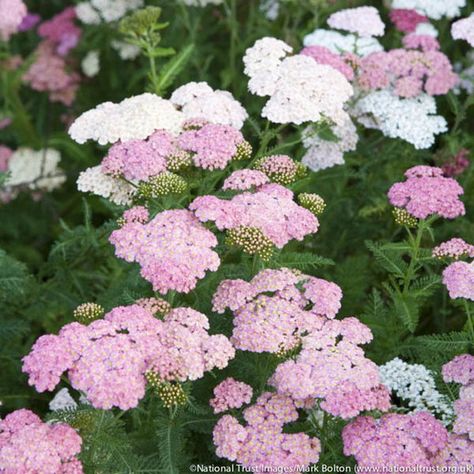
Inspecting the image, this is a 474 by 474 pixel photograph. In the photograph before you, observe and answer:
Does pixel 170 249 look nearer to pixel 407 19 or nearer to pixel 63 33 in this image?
pixel 407 19

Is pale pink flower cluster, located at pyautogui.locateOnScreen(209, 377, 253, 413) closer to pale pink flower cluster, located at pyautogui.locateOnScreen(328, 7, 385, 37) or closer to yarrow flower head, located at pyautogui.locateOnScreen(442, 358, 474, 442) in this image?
yarrow flower head, located at pyautogui.locateOnScreen(442, 358, 474, 442)

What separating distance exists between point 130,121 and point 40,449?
1.49m

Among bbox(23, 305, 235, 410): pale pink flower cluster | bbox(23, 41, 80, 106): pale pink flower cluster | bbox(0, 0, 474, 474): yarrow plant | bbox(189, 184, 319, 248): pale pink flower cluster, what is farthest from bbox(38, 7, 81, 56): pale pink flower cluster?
bbox(23, 305, 235, 410): pale pink flower cluster

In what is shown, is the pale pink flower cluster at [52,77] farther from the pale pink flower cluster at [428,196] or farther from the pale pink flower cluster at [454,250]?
the pale pink flower cluster at [454,250]

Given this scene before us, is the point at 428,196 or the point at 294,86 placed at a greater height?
the point at 294,86

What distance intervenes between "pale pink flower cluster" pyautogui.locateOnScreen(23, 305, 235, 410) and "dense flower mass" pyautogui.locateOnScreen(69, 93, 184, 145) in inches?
38.7

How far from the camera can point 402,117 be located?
3.89 meters

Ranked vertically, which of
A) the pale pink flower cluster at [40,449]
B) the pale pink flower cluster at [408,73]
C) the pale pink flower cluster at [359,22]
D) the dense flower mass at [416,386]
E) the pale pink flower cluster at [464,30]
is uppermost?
the pale pink flower cluster at [464,30]

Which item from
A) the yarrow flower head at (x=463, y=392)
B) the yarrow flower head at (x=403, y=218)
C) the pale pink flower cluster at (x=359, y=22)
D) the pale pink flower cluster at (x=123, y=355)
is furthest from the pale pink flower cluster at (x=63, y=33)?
the yarrow flower head at (x=463, y=392)

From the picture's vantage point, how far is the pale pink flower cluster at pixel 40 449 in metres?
2.28

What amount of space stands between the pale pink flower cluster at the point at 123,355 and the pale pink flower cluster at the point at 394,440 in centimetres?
48

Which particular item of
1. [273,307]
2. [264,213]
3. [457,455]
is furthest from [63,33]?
[457,455]

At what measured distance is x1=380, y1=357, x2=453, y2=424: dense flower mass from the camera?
110 inches

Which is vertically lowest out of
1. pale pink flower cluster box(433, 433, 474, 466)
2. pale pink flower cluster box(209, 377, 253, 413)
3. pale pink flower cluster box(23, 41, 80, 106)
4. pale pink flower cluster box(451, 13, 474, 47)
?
pale pink flower cluster box(23, 41, 80, 106)
